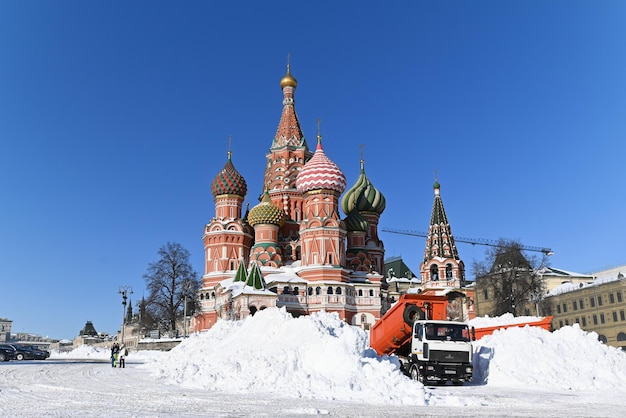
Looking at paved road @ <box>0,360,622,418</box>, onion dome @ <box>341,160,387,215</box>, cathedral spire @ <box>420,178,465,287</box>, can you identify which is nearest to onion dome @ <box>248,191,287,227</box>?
onion dome @ <box>341,160,387,215</box>

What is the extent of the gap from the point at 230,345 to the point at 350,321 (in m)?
28.9

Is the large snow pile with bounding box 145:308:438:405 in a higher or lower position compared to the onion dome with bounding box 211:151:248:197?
lower

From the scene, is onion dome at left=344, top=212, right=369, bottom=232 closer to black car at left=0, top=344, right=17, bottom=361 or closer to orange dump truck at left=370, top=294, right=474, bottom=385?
black car at left=0, top=344, right=17, bottom=361

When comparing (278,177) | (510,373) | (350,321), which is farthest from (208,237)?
(510,373)

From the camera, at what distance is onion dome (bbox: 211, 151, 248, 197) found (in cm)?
5622

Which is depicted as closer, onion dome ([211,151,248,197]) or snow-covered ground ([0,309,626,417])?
snow-covered ground ([0,309,626,417])

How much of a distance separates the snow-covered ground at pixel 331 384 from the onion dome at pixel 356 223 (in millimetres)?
33824

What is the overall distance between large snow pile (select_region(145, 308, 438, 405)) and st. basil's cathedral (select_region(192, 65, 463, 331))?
25463 millimetres

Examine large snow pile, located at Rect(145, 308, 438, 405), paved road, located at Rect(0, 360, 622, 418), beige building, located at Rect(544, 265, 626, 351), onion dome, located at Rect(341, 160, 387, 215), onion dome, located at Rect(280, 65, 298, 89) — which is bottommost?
paved road, located at Rect(0, 360, 622, 418)

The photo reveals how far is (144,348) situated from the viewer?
47.5 m

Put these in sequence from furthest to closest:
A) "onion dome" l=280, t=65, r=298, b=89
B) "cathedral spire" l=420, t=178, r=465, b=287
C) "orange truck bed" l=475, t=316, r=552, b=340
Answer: "onion dome" l=280, t=65, r=298, b=89 < "cathedral spire" l=420, t=178, r=465, b=287 < "orange truck bed" l=475, t=316, r=552, b=340

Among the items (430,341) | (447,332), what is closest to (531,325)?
(447,332)

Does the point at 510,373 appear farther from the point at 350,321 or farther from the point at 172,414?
the point at 350,321

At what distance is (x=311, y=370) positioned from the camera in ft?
52.1
